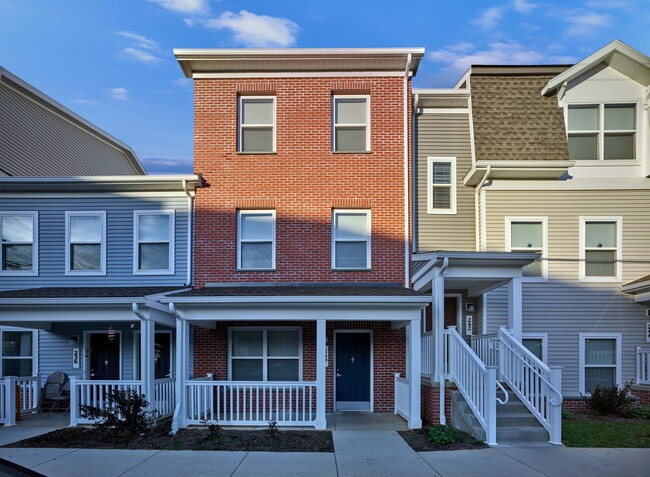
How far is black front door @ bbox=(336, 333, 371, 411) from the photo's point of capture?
13.6 metres

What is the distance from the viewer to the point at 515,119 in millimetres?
14328

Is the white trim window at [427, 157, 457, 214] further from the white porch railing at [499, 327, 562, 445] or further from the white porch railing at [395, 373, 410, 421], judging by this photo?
the white porch railing at [395, 373, 410, 421]

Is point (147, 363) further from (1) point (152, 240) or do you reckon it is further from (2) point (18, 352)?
(2) point (18, 352)

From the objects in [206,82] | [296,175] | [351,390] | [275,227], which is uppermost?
[206,82]

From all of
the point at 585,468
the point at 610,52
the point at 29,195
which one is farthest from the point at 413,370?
the point at 29,195

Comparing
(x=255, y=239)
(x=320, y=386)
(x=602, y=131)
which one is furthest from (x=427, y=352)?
(x=602, y=131)

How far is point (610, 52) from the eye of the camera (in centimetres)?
1393

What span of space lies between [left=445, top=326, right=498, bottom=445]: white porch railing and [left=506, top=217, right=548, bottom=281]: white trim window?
11.1 ft

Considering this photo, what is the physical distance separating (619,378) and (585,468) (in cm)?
626

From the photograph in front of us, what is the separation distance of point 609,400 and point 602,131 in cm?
670

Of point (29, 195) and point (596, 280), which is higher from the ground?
point (29, 195)

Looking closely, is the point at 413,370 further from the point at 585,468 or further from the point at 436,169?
the point at 436,169

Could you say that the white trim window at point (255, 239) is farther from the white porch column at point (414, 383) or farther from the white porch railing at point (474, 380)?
the white porch railing at point (474, 380)

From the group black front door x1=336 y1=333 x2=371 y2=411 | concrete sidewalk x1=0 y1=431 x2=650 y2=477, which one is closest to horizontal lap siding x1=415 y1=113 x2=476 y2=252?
black front door x1=336 y1=333 x2=371 y2=411
